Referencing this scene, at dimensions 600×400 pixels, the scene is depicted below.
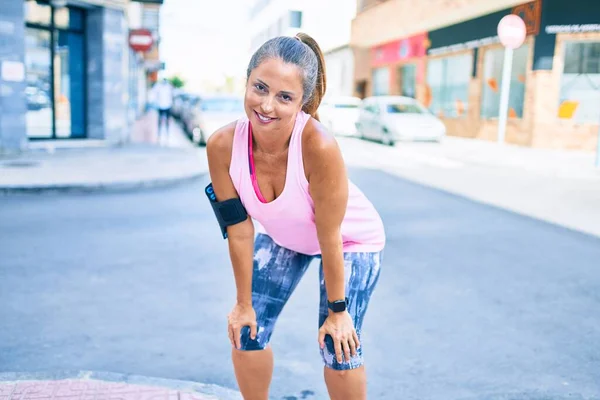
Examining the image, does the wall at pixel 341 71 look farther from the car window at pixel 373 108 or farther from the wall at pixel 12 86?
the wall at pixel 12 86

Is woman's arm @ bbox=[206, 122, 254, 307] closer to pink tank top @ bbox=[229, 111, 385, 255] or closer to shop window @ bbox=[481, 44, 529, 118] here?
pink tank top @ bbox=[229, 111, 385, 255]

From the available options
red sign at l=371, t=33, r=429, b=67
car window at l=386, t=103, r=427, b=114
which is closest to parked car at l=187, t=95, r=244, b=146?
car window at l=386, t=103, r=427, b=114

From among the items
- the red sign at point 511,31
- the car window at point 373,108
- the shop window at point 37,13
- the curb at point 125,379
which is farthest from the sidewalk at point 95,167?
the red sign at point 511,31

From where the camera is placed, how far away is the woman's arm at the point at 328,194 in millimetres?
2148

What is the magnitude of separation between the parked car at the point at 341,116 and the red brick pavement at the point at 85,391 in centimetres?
2065

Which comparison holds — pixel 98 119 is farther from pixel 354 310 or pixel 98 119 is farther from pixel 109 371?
pixel 354 310

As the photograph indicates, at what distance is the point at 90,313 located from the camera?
4.38m

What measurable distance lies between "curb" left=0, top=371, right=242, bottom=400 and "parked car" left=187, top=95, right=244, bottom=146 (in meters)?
14.2

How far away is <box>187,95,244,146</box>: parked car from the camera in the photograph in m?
17.4

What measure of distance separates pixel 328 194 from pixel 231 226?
1.40ft

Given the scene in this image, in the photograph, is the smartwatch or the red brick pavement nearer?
the smartwatch

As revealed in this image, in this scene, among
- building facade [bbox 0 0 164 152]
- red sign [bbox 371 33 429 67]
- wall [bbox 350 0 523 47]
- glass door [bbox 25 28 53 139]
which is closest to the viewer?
building facade [bbox 0 0 164 152]

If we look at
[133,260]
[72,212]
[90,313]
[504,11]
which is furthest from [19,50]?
[504,11]

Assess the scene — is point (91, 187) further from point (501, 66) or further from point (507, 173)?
point (501, 66)
